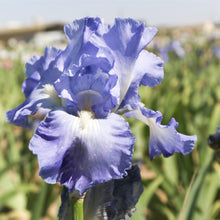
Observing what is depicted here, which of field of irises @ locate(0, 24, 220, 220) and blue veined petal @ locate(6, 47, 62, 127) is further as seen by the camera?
field of irises @ locate(0, 24, 220, 220)

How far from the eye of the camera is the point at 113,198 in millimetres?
562

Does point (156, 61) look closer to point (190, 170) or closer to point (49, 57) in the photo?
point (49, 57)

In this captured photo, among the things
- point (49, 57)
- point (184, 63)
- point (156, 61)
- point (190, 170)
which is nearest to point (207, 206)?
point (190, 170)

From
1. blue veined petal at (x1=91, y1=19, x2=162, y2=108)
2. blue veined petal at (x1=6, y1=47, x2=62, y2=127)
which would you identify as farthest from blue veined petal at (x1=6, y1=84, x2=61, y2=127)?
blue veined petal at (x1=91, y1=19, x2=162, y2=108)

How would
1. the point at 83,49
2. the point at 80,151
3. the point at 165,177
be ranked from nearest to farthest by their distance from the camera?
the point at 80,151, the point at 83,49, the point at 165,177

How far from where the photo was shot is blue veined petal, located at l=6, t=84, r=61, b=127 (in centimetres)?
56

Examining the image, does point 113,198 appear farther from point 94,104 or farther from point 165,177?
point 165,177

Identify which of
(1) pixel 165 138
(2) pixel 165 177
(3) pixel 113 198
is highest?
(1) pixel 165 138

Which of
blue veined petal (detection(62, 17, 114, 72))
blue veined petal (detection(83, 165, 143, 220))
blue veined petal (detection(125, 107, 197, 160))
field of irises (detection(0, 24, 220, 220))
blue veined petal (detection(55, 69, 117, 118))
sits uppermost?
blue veined petal (detection(62, 17, 114, 72))

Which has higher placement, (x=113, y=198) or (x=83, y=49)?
(x=83, y=49)

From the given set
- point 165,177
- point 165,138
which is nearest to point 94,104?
point 165,138

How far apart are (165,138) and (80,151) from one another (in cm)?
16

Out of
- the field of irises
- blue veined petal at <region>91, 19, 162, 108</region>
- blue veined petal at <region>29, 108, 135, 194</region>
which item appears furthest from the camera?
the field of irises

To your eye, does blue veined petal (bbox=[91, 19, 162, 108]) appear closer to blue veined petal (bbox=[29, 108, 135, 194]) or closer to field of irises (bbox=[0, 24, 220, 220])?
blue veined petal (bbox=[29, 108, 135, 194])
